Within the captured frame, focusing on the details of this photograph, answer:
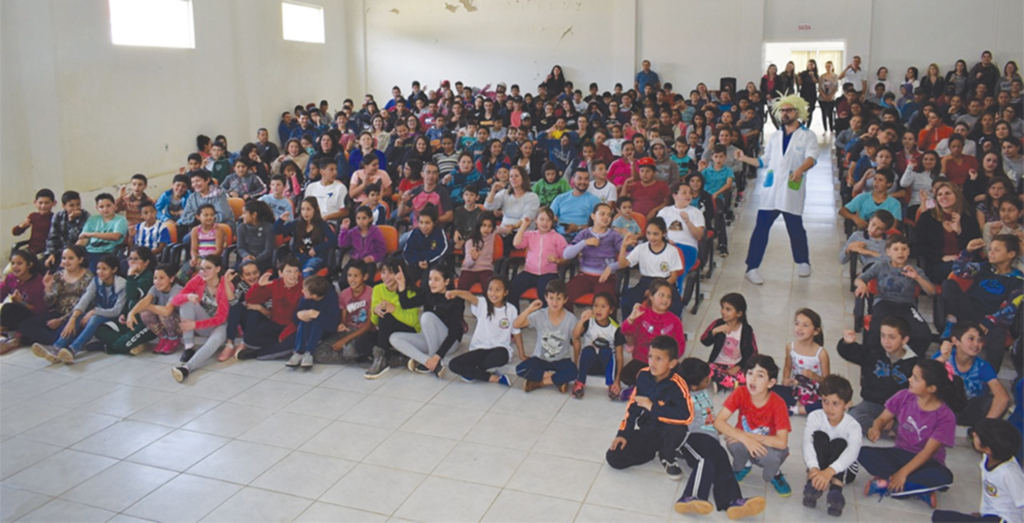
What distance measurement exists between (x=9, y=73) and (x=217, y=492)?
6942mm

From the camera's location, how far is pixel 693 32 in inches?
605

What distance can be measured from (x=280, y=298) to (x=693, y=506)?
3.57 metres

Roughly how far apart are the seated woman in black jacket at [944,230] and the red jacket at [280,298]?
15.9 feet

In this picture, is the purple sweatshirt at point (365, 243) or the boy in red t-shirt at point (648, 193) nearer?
the purple sweatshirt at point (365, 243)

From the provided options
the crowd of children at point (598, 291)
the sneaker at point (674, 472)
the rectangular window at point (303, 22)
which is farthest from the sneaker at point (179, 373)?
the rectangular window at point (303, 22)

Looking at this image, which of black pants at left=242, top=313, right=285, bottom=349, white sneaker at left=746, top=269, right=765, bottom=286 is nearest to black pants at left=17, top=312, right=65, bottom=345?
black pants at left=242, top=313, right=285, bottom=349

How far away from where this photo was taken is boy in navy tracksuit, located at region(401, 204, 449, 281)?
682cm

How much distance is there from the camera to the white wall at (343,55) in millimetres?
9328

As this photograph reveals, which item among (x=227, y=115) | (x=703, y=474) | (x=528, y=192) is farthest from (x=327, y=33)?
(x=703, y=474)

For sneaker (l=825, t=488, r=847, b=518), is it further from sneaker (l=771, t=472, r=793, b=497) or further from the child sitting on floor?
the child sitting on floor

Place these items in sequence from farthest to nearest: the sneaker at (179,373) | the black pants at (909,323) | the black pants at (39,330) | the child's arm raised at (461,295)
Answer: the black pants at (39,330) → the child's arm raised at (461,295) → the sneaker at (179,373) → the black pants at (909,323)

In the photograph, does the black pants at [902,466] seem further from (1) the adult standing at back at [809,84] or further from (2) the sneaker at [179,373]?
(1) the adult standing at back at [809,84]

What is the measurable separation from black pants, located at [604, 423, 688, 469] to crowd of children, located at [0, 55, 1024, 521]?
11mm

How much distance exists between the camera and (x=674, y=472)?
4258mm
